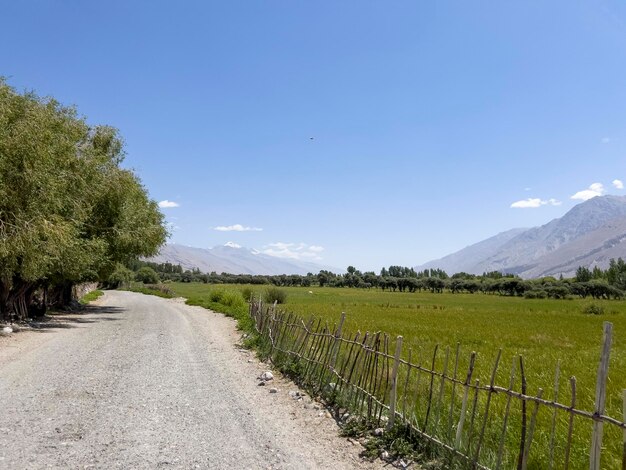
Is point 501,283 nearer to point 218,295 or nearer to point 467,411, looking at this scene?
point 218,295

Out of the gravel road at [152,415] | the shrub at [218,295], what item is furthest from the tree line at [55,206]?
the shrub at [218,295]

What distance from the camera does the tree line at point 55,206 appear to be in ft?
64.7

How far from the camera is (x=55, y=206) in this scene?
22.2 meters

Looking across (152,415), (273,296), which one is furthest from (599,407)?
(273,296)

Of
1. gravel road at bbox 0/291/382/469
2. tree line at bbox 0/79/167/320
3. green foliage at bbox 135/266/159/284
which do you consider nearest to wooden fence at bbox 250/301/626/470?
gravel road at bbox 0/291/382/469

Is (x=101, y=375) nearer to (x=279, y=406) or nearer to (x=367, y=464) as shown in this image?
(x=279, y=406)

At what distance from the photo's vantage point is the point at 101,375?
500 inches

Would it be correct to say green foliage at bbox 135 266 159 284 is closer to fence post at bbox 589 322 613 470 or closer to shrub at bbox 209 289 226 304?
shrub at bbox 209 289 226 304

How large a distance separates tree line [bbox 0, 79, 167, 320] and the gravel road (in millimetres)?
5180

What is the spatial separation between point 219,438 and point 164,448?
0.96 m

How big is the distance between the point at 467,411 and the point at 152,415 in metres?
6.64

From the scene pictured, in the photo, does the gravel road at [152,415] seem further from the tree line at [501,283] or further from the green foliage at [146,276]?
the green foliage at [146,276]

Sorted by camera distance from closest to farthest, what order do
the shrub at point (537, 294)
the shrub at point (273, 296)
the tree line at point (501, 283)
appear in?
the shrub at point (273, 296)
the shrub at point (537, 294)
the tree line at point (501, 283)

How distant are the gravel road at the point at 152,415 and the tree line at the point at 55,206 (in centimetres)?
518
